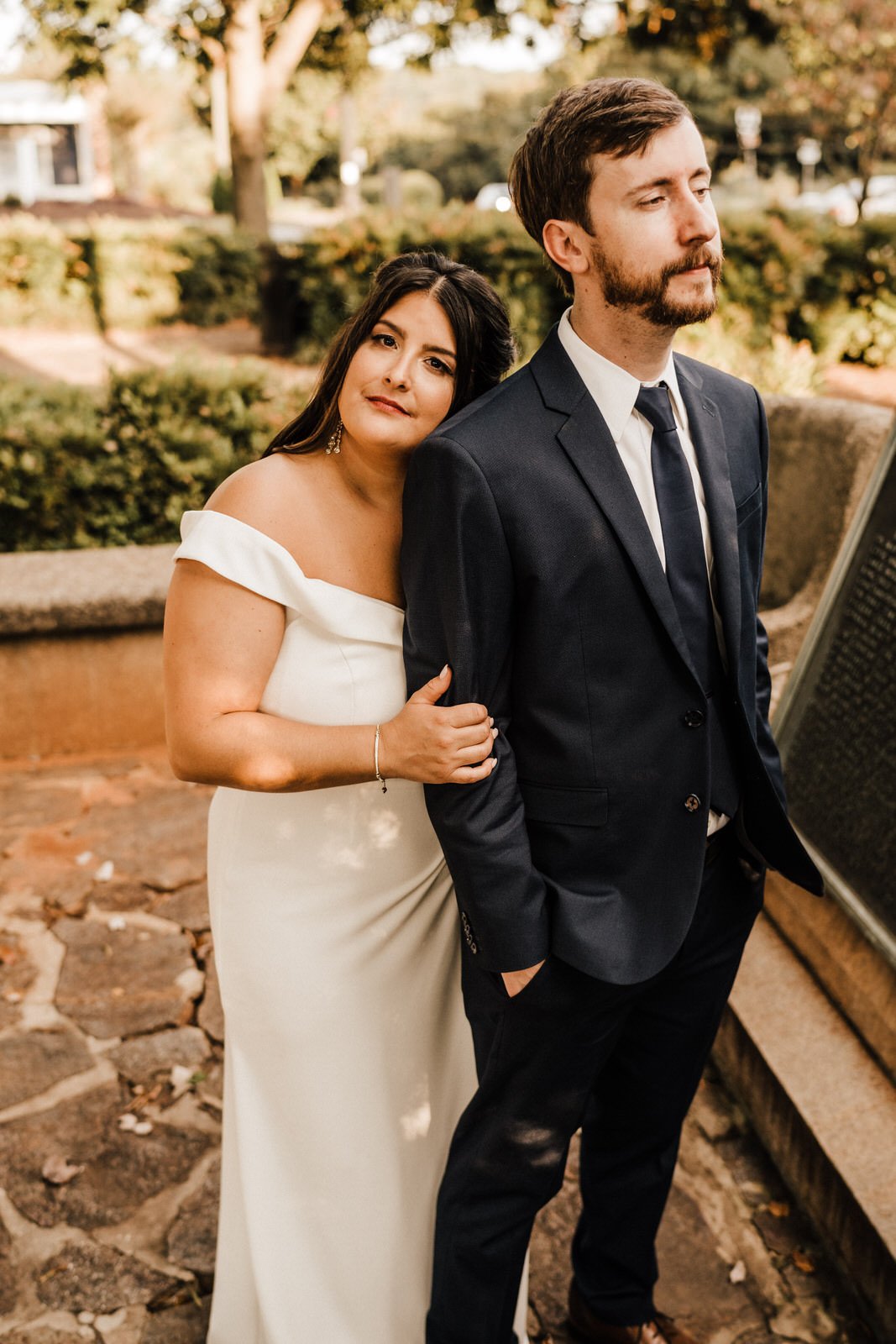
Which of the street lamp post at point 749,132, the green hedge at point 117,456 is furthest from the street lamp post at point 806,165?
the green hedge at point 117,456

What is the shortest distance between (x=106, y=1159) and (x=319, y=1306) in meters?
0.84

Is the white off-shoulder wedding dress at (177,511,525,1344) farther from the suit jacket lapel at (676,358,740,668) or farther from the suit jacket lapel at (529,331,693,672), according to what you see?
the suit jacket lapel at (676,358,740,668)

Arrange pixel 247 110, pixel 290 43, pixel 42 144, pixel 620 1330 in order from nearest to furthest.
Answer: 1. pixel 620 1330
2. pixel 290 43
3. pixel 247 110
4. pixel 42 144

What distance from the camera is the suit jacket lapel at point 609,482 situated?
1.74 meters

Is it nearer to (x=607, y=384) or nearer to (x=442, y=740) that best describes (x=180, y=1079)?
(x=442, y=740)

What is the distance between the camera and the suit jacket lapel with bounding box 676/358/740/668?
1892 mm

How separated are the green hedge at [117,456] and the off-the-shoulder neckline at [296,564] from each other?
363 cm

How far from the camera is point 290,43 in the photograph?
13.3 metres

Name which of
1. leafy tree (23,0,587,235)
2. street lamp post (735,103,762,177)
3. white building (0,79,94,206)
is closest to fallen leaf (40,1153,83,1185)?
leafy tree (23,0,587,235)

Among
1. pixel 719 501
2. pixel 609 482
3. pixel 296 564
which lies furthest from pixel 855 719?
pixel 296 564

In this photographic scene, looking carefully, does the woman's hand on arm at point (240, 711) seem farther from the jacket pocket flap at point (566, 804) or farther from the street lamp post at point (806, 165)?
the street lamp post at point (806, 165)

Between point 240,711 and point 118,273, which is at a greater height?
point 240,711

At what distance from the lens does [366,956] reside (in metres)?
2.13

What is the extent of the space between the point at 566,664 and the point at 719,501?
42cm
